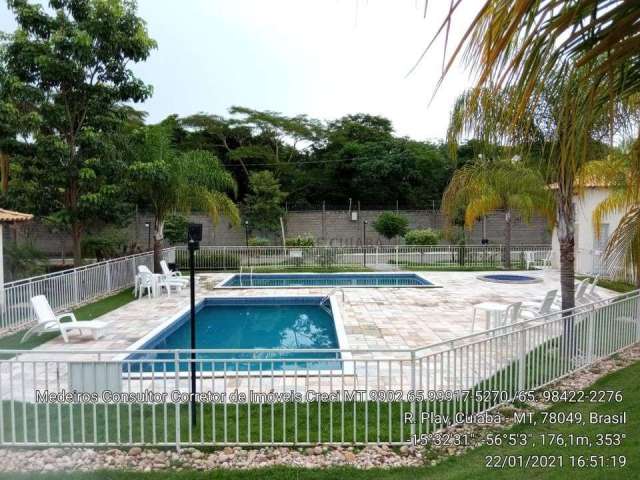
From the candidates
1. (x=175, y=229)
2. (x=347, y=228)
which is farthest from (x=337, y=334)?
(x=347, y=228)

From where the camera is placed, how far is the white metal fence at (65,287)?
352 inches

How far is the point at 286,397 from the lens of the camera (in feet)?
16.0

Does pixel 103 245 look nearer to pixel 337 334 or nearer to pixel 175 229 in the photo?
pixel 175 229

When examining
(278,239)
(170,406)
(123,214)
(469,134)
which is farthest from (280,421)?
(278,239)

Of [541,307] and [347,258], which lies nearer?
[541,307]

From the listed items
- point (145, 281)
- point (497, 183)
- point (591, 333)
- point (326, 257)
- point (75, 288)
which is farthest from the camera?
point (326, 257)

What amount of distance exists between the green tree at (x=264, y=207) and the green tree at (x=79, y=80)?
43.2 ft

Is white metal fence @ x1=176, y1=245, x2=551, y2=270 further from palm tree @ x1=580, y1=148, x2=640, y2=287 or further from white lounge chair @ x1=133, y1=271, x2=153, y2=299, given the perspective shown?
palm tree @ x1=580, y1=148, x2=640, y2=287

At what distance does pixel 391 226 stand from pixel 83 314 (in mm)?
16336

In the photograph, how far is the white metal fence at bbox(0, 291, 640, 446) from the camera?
416 cm

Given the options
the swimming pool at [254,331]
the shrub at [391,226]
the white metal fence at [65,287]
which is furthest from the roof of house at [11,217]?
the shrub at [391,226]

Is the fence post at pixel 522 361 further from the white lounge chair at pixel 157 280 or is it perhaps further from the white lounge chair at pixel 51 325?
the white lounge chair at pixel 157 280

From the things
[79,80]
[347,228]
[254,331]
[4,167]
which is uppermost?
[79,80]

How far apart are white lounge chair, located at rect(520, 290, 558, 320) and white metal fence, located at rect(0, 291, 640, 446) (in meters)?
1.27
